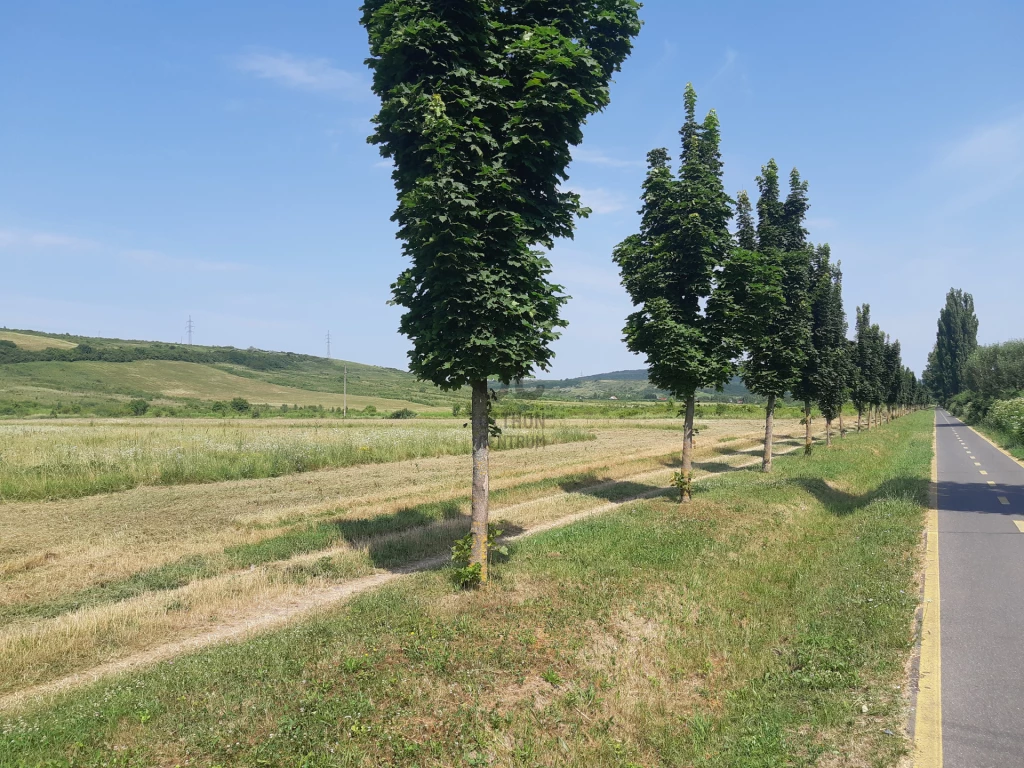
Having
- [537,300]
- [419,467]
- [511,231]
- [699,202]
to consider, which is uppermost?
[699,202]

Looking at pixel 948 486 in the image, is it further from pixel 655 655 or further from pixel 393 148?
pixel 393 148

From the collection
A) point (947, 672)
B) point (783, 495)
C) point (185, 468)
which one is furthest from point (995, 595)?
point (185, 468)

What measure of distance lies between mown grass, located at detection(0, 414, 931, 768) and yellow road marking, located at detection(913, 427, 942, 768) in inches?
8.8

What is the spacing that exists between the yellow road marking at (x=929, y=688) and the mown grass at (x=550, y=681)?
0.22 metres

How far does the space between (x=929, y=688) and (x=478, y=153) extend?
31.7 feet

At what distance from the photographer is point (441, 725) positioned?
6.02 m

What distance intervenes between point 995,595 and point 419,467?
2481 cm

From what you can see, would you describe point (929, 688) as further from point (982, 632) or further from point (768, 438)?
point (768, 438)

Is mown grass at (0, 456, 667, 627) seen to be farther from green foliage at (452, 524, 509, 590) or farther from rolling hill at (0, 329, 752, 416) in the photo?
rolling hill at (0, 329, 752, 416)

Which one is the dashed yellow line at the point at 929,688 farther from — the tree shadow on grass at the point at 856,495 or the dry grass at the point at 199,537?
the dry grass at the point at 199,537

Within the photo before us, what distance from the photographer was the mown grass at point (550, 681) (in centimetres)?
562

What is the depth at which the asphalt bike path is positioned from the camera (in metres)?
5.78

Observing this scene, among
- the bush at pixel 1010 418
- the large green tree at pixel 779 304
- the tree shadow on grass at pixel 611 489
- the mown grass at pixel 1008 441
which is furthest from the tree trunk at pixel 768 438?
the bush at pixel 1010 418

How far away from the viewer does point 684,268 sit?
1877 centimetres
